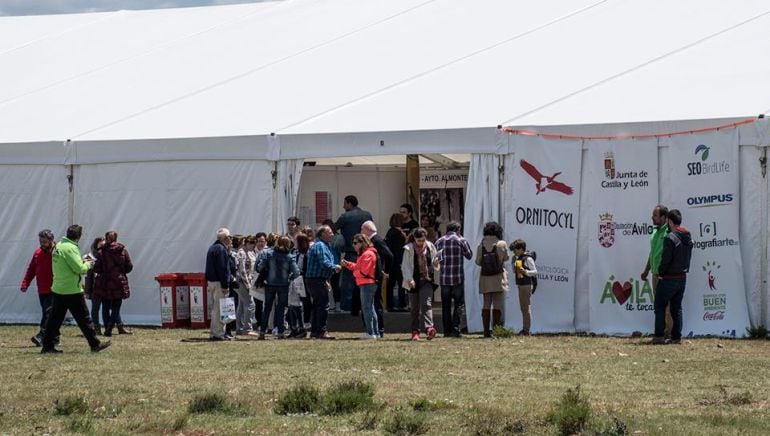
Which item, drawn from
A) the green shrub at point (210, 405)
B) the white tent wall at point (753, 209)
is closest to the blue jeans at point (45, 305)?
the green shrub at point (210, 405)

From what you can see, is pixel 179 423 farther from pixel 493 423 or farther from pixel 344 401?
pixel 493 423

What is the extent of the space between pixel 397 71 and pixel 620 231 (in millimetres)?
5345

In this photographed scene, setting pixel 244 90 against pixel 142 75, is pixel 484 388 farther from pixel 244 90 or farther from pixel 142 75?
pixel 142 75

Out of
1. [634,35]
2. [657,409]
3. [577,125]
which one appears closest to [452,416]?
[657,409]

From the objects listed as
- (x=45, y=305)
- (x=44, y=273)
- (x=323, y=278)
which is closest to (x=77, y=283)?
(x=44, y=273)

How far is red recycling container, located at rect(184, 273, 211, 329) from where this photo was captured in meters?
19.8

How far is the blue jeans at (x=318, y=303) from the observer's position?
708 inches

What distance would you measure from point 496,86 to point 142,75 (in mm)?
7083

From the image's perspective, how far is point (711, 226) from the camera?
56.8 feet

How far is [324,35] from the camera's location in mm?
24094

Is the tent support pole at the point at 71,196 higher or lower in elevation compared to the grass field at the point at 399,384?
higher

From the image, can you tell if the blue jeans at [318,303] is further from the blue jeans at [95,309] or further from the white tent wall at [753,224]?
the white tent wall at [753,224]

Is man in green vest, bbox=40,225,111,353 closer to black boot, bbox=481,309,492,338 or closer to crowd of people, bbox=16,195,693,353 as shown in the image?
crowd of people, bbox=16,195,693,353

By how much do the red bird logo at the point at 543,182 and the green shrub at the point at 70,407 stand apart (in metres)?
8.83
